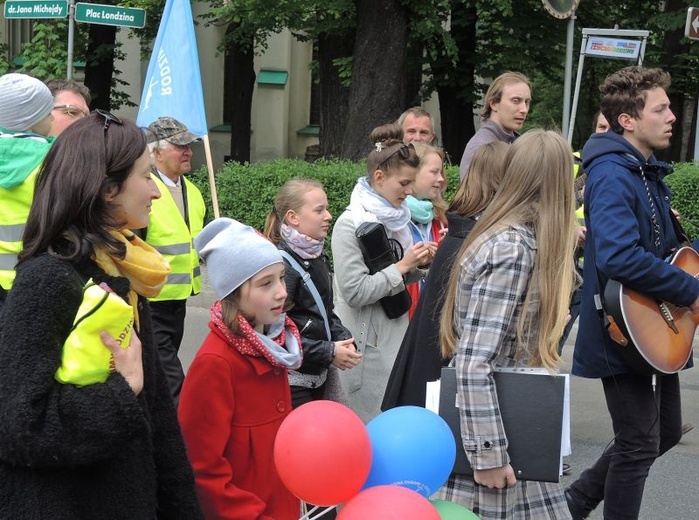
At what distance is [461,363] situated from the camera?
3127 millimetres

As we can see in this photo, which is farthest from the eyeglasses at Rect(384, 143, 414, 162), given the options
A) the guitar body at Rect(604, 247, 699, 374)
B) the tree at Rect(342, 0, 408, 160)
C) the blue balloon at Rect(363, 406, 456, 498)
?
the tree at Rect(342, 0, 408, 160)

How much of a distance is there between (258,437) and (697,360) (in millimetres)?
6922

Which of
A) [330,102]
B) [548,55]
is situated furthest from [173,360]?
[548,55]

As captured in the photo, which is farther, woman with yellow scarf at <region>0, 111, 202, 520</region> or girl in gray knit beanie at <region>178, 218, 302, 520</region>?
girl in gray knit beanie at <region>178, 218, 302, 520</region>

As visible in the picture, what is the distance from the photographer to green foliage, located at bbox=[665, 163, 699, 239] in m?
11.0

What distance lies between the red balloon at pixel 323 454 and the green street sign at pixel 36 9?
31.6 ft

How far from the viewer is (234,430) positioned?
302cm

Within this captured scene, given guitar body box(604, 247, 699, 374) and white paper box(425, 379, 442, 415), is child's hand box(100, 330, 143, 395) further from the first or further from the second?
guitar body box(604, 247, 699, 374)

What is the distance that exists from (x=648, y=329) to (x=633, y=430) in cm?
44

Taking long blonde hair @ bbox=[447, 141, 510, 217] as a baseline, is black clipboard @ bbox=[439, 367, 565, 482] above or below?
below

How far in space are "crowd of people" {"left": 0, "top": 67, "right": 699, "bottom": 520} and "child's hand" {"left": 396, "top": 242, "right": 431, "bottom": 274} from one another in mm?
14

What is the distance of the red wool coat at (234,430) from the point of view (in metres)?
2.88

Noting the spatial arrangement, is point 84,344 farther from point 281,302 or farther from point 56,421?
point 281,302

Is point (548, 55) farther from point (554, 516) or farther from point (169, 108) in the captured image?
point (554, 516)
